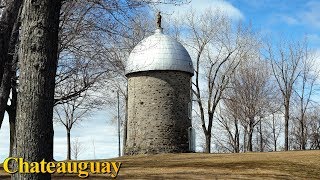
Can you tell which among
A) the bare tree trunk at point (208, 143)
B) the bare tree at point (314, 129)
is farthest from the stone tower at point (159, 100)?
the bare tree at point (314, 129)

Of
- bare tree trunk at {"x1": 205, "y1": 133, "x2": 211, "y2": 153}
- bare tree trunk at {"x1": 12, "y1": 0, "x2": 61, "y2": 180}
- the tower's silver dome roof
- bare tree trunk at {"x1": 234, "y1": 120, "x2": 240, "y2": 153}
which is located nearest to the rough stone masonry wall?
the tower's silver dome roof

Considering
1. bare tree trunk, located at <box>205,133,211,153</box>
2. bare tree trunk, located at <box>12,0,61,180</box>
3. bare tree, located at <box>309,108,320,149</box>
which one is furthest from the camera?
bare tree, located at <box>309,108,320,149</box>

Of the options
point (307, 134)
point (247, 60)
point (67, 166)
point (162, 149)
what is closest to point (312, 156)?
point (162, 149)

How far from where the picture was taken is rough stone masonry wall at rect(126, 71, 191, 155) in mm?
28016

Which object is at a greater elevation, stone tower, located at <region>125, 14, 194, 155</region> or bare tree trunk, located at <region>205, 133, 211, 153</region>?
stone tower, located at <region>125, 14, 194, 155</region>

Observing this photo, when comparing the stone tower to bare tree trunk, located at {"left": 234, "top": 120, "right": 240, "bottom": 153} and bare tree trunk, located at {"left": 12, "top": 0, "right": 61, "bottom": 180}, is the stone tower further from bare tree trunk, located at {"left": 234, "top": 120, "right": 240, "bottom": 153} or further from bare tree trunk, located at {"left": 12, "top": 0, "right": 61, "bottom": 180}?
bare tree trunk, located at {"left": 12, "top": 0, "right": 61, "bottom": 180}

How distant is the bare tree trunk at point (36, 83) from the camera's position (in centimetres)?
615

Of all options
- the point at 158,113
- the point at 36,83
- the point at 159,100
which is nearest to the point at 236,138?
the point at 158,113

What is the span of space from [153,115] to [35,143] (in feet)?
72.2

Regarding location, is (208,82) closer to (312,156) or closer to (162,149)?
(162,149)

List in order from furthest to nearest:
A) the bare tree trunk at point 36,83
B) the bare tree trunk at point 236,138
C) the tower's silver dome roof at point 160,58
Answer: the bare tree trunk at point 236,138 → the tower's silver dome roof at point 160,58 → the bare tree trunk at point 36,83

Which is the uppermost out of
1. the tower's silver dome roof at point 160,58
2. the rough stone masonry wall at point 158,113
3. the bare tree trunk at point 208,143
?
the tower's silver dome roof at point 160,58

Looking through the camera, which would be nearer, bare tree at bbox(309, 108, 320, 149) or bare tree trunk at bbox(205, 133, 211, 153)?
bare tree trunk at bbox(205, 133, 211, 153)

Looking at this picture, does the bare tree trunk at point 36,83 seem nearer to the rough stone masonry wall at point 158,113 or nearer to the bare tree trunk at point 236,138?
the rough stone masonry wall at point 158,113
